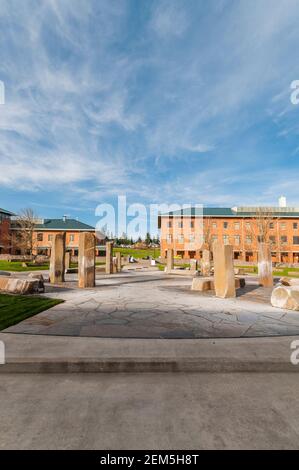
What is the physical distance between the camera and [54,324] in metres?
4.76

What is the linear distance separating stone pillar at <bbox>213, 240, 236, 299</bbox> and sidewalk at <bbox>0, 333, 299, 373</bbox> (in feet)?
15.1

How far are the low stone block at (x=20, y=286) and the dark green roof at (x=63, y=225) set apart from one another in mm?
49237

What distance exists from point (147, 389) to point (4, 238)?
59.4m

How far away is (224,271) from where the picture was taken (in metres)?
8.27

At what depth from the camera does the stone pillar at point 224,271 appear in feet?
26.8

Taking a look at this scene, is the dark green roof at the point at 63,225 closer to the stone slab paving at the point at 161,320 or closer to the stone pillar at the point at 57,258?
the stone pillar at the point at 57,258

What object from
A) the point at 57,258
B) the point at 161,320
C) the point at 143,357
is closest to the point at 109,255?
the point at 57,258

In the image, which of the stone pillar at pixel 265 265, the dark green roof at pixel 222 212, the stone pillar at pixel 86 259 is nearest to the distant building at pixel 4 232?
the dark green roof at pixel 222 212

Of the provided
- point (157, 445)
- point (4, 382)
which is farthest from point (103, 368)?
point (157, 445)

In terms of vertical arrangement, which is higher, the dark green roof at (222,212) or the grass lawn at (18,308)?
the dark green roof at (222,212)

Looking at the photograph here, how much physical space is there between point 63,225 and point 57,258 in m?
50.4

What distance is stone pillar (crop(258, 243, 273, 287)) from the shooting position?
1190 cm

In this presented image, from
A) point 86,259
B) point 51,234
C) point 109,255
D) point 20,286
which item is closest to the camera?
point 20,286

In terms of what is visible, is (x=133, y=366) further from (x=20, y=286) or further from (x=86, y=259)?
(x=86, y=259)
